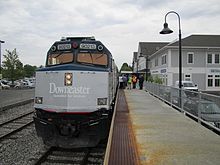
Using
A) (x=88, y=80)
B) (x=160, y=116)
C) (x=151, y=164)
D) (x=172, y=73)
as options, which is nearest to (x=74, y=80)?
(x=88, y=80)

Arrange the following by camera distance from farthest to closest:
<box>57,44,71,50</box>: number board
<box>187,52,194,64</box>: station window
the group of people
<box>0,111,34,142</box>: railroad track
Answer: <box>187,52,194,64</box>: station window
the group of people
<box>0,111,34,142</box>: railroad track
<box>57,44,71,50</box>: number board

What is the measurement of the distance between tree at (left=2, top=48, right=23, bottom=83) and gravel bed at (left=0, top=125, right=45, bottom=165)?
56754mm

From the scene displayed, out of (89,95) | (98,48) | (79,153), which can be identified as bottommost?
(79,153)

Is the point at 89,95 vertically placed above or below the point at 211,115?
above

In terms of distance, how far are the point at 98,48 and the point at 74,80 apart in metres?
1.98

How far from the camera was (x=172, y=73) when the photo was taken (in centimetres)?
4734

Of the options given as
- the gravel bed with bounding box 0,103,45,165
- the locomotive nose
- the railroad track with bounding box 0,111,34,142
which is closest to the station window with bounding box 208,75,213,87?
the railroad track with bounding box 0,111,34,142

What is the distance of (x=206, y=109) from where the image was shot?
1059cm

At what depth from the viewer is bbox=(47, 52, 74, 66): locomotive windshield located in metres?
10.4

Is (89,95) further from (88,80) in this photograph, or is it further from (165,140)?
(165,140)

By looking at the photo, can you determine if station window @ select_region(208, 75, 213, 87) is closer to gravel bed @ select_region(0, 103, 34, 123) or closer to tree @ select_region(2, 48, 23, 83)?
gravel bed @ select_region(0, 103, 34, 123)

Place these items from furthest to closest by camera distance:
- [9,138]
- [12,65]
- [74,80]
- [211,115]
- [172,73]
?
[12,65] → [172,73] → [9,138] → [211,115] → [74,80]

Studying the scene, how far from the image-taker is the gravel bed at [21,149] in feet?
28.1

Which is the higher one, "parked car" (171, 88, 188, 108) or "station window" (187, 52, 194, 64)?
"station window" (187, 52, 194, 64)
